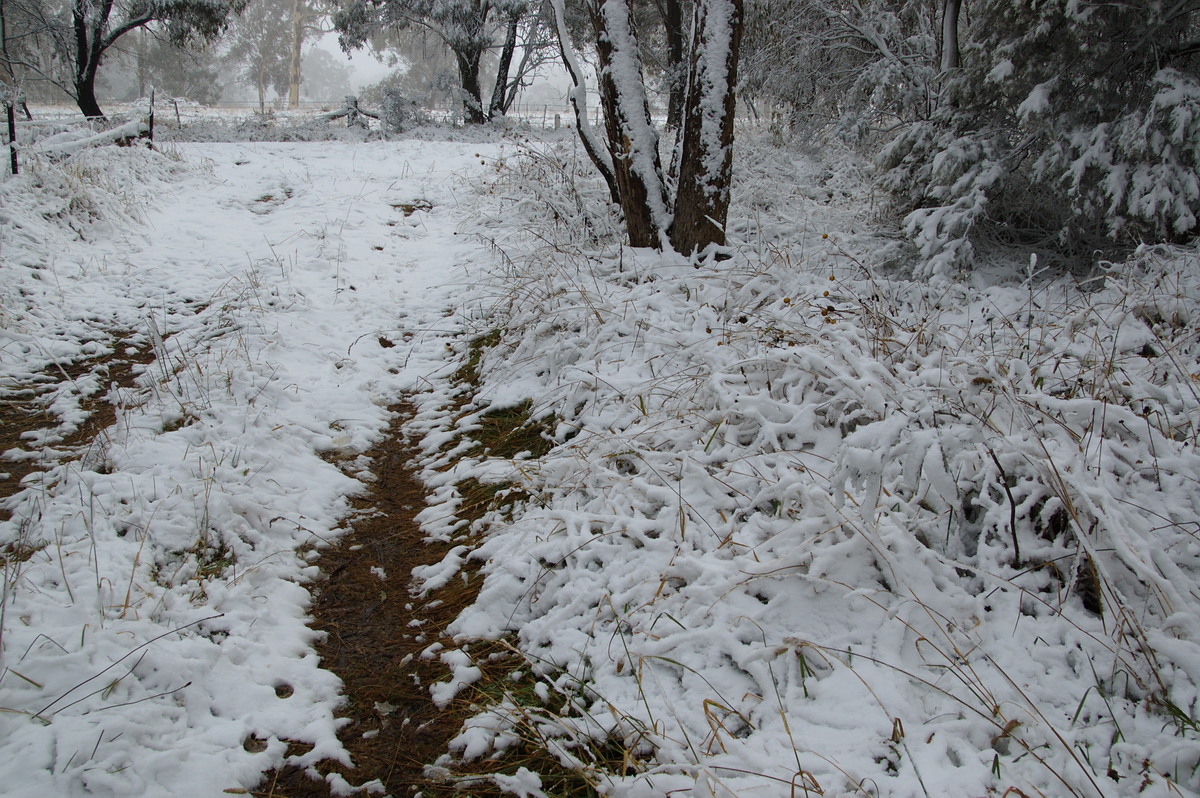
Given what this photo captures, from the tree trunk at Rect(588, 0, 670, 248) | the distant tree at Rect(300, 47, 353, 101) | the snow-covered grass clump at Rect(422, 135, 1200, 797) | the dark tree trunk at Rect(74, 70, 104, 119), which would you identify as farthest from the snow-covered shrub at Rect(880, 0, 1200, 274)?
the distant tree at Rect(300, 47, 353, 101)

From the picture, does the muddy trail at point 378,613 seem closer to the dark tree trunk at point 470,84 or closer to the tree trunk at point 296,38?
the dark tree trunk at point 470,84

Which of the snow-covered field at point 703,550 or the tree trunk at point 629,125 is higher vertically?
the tree trunk at point 629,125

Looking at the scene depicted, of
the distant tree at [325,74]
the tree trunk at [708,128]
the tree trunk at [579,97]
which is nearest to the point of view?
the tree trunk at [708,128]

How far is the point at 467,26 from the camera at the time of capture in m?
16.2

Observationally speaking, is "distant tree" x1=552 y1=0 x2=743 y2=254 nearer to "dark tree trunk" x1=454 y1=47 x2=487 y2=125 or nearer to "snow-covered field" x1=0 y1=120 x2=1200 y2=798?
"snow-covered field" x1=0 y1=120 x2=1200 y2=798

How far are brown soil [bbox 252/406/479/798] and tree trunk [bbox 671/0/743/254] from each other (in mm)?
3169

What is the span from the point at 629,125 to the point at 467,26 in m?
13.6

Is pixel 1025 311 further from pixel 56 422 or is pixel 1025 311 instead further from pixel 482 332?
pixel 56 422

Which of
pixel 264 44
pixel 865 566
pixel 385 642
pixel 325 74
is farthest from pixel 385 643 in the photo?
pixel 325 74

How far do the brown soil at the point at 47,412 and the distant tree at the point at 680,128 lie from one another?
158 inches

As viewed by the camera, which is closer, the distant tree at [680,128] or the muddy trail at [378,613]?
the muddy trail at [378,613]

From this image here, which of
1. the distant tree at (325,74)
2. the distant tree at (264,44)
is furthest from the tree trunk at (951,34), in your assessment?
the distant tree at (325,74)

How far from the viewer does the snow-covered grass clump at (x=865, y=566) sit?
64.9 inches

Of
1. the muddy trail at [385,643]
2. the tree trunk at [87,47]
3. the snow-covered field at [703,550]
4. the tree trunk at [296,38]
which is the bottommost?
the muddy trail at [385,643]
